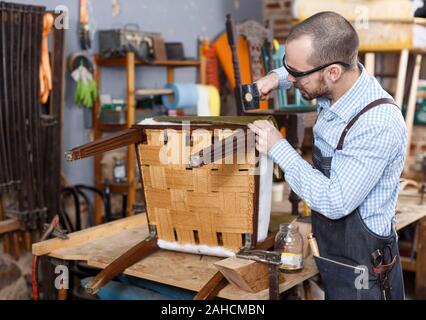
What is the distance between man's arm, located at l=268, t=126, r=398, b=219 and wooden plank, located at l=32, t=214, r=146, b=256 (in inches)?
38.2

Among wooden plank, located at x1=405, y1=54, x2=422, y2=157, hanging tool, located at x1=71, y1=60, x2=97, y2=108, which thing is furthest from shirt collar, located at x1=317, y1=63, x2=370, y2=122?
wooden plank, located at x1=405, y1=54, x2=422, y2=157

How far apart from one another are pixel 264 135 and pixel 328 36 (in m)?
0.34

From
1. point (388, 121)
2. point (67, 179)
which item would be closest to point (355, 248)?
point (388, 121)

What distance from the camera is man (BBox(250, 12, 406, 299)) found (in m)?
1.56

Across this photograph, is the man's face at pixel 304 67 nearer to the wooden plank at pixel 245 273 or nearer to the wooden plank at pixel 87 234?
the wooden plank at pixel 245 273

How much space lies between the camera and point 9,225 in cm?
314

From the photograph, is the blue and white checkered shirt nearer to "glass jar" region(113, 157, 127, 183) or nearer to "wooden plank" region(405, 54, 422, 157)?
"glass jar" region(113, 157, 127, 183)

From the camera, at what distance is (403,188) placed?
3.66 meters

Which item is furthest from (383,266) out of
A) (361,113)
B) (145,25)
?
(145,25)

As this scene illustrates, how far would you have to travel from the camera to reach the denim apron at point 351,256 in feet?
5.60

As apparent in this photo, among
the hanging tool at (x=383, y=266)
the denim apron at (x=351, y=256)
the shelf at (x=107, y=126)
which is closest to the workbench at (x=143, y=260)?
the denim apron at (x=351, y=256)

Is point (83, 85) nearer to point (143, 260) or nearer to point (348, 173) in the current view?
point (143, 260)

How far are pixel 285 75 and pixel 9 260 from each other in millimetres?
2074

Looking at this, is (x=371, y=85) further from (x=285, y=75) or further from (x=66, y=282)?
(x=66, y=282)
